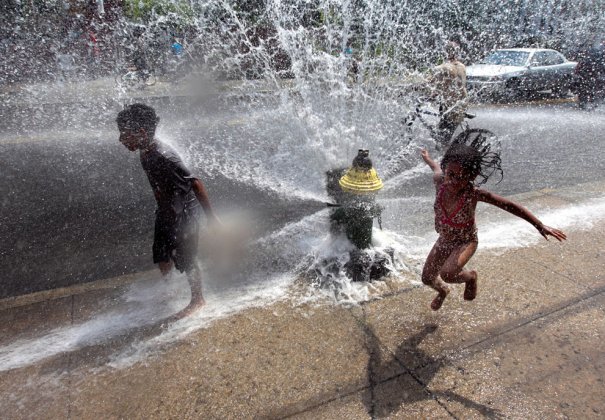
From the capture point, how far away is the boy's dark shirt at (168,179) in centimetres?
289

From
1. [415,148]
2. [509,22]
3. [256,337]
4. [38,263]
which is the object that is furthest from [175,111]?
[509,22]

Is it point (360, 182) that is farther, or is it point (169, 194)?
point (360, 182)

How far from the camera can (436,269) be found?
2930 mm

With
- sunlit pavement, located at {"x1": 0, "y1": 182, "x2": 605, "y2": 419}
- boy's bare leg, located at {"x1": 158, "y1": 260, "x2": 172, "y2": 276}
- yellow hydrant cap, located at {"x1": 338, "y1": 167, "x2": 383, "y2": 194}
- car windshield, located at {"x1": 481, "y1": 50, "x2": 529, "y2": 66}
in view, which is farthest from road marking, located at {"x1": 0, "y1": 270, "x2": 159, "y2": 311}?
car windshield, located at {"x1": 481, "y1": 50, "x2": 529, "y2": 66}

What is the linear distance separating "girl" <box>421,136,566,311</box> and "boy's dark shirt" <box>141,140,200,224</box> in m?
1.83

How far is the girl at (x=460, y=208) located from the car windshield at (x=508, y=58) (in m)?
12.7

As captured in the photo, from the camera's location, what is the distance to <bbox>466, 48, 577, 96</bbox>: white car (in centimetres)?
1321

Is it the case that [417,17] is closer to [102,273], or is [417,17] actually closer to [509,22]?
[509,22]

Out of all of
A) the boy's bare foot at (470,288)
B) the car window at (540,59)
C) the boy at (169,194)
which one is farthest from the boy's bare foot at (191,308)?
the car window at (540,59)

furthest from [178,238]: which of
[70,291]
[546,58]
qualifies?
[546,58]

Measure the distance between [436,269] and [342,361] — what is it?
3.05 feet

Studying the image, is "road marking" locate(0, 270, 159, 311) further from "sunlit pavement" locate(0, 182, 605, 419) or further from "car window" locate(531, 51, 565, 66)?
"car window" locate(531, 51, 565, 66)

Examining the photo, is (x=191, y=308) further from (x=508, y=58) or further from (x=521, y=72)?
(x=508, y=58)

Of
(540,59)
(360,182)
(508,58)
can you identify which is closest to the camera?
(360,182)
